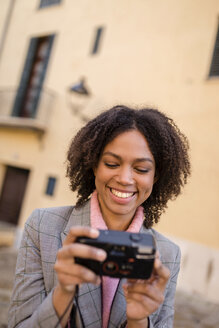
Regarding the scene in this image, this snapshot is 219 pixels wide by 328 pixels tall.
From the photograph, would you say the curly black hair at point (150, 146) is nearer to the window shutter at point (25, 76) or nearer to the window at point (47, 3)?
the window shutter at point (25, 76)

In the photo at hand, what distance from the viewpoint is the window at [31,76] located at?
374 inches

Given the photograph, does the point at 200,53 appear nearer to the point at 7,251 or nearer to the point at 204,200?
the point at 204,200

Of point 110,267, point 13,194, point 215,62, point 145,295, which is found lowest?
point 13,194

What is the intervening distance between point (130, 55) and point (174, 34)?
1.12m

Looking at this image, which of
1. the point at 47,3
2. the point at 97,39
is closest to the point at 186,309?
the point at 97,39

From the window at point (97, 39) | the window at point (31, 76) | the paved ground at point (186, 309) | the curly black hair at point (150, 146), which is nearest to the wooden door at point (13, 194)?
the window at point (31, 76)

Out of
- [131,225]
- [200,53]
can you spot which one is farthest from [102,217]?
[200,53]

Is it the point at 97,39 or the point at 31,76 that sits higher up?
the point at 97,39

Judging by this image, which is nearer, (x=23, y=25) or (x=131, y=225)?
(x=131, y=225)

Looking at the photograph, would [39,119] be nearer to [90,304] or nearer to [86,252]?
[90,304]

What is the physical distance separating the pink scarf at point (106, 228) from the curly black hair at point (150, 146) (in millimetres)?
110

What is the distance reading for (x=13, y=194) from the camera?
30.3 ft

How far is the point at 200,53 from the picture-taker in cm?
645

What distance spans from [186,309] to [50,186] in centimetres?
463
